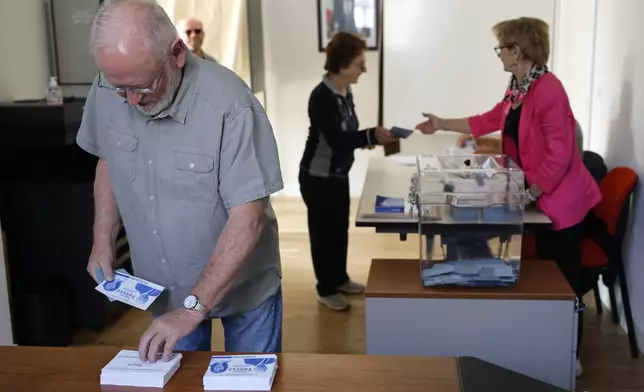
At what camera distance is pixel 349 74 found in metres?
3.68

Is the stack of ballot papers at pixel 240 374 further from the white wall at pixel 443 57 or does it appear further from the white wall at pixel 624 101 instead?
the white wall at pixel 443 57

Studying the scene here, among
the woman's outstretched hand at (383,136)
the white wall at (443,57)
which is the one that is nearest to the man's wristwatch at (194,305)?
the woman's outstretched hand at (383,136)

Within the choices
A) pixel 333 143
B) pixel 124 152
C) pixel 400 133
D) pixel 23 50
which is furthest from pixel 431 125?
pixel 124 152

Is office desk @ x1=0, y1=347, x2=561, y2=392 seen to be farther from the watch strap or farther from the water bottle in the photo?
the water bottle

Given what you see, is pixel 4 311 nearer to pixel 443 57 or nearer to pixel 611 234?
pixel 611 234

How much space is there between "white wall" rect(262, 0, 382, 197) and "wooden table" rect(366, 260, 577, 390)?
3.82 m

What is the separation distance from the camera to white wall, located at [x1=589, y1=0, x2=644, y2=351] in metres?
3.28

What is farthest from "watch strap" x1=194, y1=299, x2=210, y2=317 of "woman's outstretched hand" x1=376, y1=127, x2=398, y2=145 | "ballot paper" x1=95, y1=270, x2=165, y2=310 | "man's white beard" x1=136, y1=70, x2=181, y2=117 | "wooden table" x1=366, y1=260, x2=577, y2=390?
"woman's outstretched hand" x1=376, y1=127, x2=398, y2=145

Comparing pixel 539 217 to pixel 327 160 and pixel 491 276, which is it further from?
pixel 327 160

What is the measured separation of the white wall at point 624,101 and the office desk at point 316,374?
2.08 metres

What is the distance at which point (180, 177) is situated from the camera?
1.72 m

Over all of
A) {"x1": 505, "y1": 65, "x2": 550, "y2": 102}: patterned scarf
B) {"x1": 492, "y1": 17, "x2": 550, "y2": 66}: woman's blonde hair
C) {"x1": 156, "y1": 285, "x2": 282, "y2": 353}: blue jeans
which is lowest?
{"x1": 156, "y1": 285, "x2": 282, "y2": 353}: blue jeans

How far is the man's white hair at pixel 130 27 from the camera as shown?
4.88 ft

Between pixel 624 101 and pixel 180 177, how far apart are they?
2603 mm
